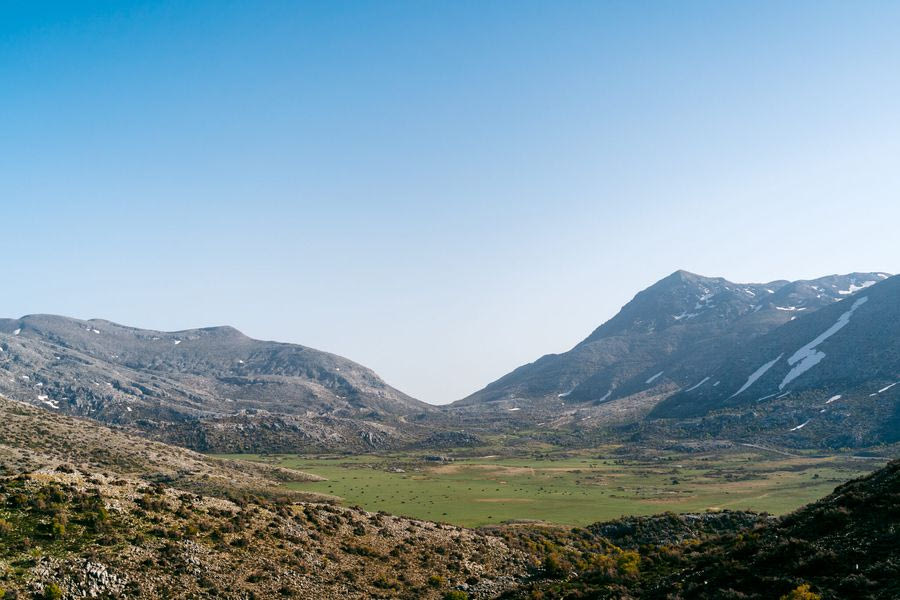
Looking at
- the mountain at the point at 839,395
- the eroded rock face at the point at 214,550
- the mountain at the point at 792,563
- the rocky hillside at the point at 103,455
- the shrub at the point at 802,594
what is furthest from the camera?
the mountain at the point at 839,395

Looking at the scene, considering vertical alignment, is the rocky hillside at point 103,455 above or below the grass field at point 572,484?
above

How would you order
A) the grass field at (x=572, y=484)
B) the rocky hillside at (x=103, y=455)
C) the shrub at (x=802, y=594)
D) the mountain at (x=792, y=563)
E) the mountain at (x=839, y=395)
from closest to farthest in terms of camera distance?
1. the shrub at (x=802, y=594)
2. the mountain at (x=792, y=563)
3. the rocky hillside at (x=103, y=455)
4. the grass field at (x=572, y=484)
5. the mountain at (x=839, y=395)

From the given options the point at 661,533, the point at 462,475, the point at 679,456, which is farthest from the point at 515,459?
the point at 661,533

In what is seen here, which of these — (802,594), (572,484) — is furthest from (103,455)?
(572,484)

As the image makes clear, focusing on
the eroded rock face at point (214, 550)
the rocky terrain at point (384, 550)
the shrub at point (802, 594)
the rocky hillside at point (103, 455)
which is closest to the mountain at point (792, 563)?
the shrub at point (802, 594)

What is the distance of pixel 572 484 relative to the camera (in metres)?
112

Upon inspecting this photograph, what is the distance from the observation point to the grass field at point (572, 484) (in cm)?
7856

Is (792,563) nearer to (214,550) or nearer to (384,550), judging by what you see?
(384,550)

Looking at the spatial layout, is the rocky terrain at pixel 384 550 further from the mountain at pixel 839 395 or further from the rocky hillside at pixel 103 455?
the mountain at pixel 839 395

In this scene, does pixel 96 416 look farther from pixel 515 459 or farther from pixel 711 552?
pixel 711 552

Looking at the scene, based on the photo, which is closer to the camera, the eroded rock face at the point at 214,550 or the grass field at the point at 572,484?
the eroded rock face at the point at 214,550

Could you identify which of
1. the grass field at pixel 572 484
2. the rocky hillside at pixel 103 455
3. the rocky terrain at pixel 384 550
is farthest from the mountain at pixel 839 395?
the rocky hillside at pixel 103 455

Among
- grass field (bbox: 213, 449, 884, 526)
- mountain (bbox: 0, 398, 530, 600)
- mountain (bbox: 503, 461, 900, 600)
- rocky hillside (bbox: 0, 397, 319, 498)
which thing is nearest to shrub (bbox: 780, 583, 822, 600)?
mountain (bbox: 503, 461, 900, 600)

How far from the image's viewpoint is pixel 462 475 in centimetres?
13100
